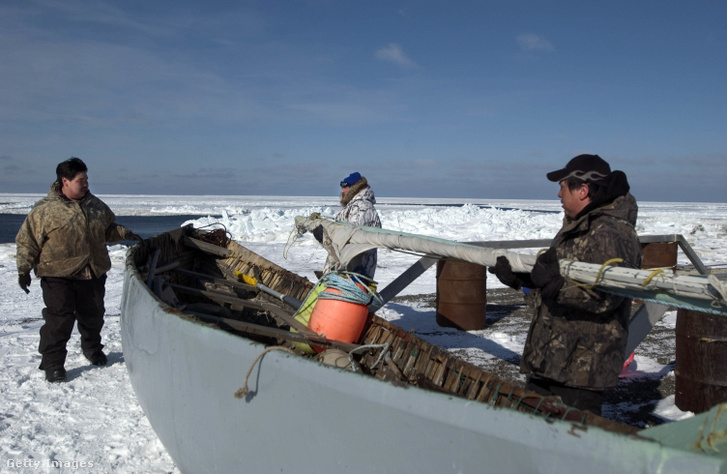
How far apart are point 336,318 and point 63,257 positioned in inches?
93.8

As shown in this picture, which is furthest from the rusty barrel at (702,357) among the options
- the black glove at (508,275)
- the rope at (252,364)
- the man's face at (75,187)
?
the man's face at (75,187)

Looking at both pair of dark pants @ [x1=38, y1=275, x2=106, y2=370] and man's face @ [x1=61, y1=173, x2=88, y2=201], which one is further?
man's face @ [x1=61, y1=173, x2=88, y2=201]

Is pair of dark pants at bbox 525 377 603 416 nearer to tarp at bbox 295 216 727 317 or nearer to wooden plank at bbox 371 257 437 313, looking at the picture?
tarp at bbox 295 216 727 317

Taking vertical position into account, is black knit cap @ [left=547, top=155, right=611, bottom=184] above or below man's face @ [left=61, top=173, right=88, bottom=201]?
above

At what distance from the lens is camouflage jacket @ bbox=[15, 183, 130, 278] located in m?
4.10

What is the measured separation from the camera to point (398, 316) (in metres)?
6.82

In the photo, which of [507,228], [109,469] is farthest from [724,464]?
[507,228]

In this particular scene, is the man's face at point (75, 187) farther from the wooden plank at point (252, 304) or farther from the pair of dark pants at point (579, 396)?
the pair of dark pants at point (579, 396)

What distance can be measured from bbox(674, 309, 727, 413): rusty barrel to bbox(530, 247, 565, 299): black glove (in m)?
1.80

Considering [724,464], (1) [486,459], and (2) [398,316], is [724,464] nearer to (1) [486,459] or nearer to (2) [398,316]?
(1) [486,459]

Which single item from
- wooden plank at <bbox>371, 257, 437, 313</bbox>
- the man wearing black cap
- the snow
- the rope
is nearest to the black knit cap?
the man wearing black cap

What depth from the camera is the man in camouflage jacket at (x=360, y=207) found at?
4.38 m

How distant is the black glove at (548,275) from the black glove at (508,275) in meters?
0.21

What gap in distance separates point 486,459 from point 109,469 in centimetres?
229
